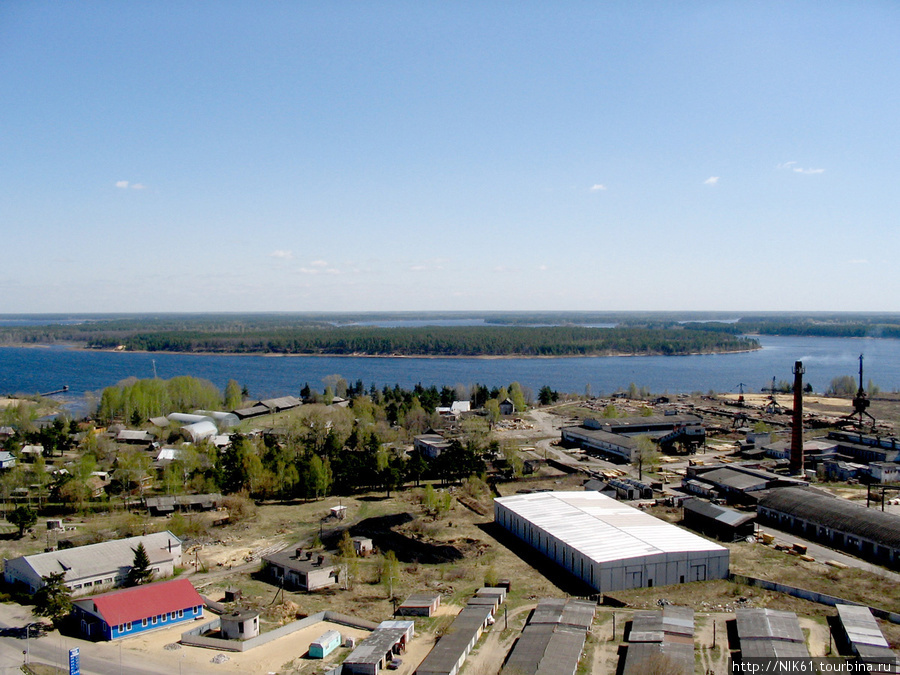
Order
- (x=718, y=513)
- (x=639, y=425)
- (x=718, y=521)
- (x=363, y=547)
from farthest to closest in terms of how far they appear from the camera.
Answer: (x=639, y=425), (x=718, y=513), (x=718, y=521), (x=363, y=547)

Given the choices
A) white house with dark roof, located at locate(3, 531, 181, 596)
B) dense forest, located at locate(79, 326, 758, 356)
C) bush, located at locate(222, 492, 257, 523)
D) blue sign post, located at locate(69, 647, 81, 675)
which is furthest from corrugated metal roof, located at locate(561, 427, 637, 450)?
dense forest, located at locate(79, 326, 758, 356)

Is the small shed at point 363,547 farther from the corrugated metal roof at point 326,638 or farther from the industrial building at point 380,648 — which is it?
the corrugated metal roof at point 326,638

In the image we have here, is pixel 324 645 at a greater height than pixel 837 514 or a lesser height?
lesser

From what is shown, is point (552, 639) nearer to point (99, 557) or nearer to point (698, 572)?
point (698, 572)

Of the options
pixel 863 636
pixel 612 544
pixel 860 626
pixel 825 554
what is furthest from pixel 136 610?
pixel 825 554

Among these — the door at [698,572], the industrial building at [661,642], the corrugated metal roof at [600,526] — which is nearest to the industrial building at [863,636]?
the industrial building at [661,642]

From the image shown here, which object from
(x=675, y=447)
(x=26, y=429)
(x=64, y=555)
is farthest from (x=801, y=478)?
(x=26, y=429)

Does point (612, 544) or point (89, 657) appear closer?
point (89, 657)
